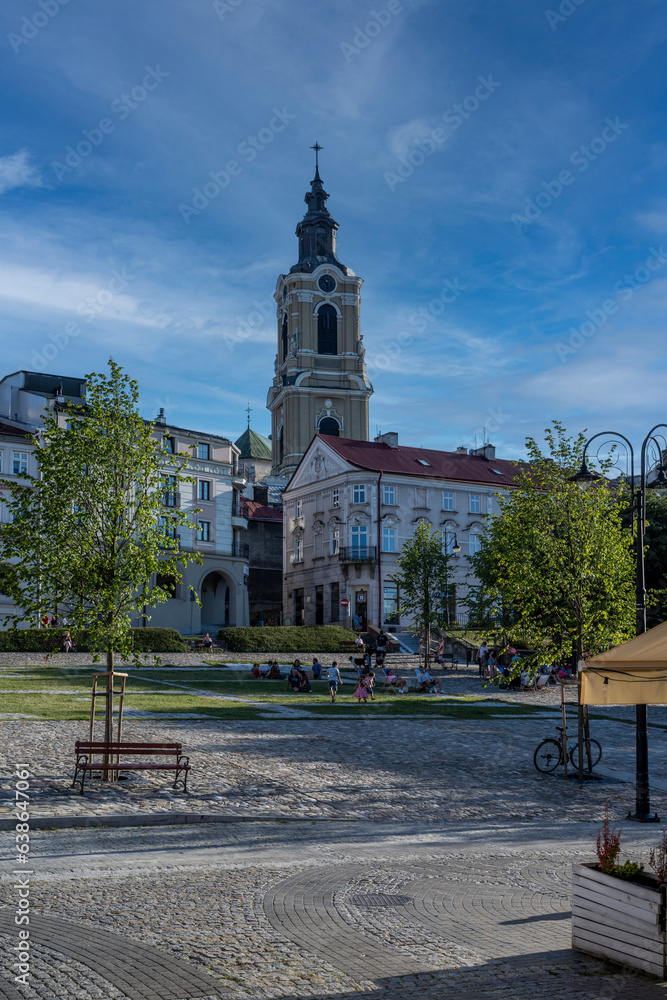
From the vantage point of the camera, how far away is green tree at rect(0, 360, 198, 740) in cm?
1667

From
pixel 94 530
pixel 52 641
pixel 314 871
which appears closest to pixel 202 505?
pixel 52 641

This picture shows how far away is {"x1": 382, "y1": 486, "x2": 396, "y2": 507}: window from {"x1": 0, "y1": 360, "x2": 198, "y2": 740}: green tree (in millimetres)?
48994

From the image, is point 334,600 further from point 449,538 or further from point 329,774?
point 329,774

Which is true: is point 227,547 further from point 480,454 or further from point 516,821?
point 516,821

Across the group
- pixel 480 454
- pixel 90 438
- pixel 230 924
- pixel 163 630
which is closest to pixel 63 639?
pixel 163 630

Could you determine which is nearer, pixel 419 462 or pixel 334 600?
pixel 334 600

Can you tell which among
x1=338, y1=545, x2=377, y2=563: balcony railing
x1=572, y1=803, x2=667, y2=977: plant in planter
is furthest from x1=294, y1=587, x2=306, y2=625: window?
x1=572, y1=803, x2=667, y2=977: plant in planter

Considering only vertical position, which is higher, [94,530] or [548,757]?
[94,530]

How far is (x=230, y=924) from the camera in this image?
26.9ft

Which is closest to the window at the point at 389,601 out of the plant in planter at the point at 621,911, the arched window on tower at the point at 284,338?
the arched window on tower at the point at 284,338

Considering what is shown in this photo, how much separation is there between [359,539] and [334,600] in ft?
17.2

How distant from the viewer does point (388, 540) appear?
215ft

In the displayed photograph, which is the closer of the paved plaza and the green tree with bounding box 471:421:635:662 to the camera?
the paved plaza

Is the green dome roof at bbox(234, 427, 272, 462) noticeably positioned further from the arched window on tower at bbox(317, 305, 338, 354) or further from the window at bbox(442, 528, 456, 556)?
the window at bbox(442, 528, 456, 556)
